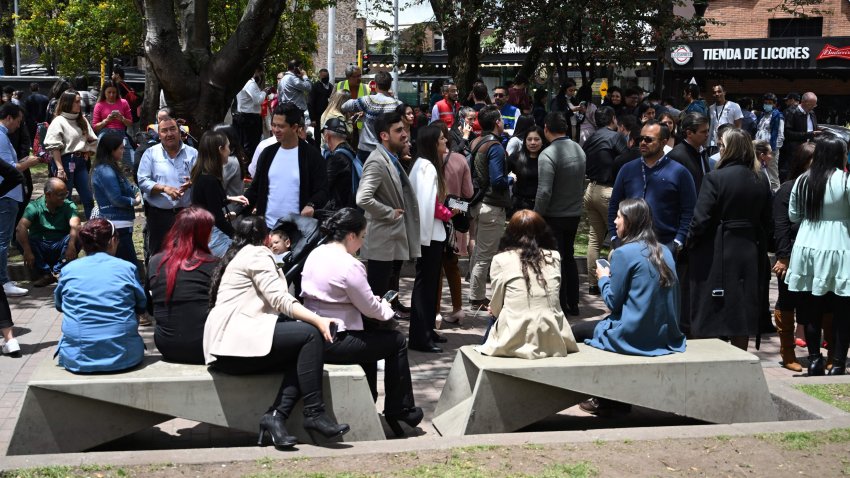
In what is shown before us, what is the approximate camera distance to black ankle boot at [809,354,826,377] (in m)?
7.86

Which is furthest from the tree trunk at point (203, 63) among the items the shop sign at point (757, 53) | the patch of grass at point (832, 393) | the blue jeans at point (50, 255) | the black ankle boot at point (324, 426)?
the shop sign at point (757, 53)

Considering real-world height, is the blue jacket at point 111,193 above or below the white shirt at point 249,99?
below

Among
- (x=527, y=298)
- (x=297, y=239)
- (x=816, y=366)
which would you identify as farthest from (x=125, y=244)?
(x=816, y=366)

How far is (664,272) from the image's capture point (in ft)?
Answer: 21.6

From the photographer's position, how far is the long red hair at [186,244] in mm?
6223

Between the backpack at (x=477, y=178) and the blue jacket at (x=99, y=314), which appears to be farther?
the backpack at (x=477, y=178)

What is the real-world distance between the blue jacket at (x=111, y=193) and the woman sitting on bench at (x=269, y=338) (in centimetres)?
358

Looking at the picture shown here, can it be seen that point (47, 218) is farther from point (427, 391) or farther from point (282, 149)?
point (427, 391)

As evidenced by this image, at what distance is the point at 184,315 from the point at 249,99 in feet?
38.8

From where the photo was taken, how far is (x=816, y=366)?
7855 mm

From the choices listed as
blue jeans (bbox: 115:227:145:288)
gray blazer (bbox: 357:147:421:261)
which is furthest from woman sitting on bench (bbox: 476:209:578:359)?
blue jeans (bbox: 115:227:145:288)

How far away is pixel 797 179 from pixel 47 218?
7467 millimetres

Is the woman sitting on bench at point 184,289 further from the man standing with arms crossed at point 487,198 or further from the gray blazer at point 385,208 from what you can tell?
the man standing with arms crossed at point 487,198

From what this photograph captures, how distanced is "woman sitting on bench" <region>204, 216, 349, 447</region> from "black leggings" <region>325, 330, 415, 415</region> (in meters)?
0.35
